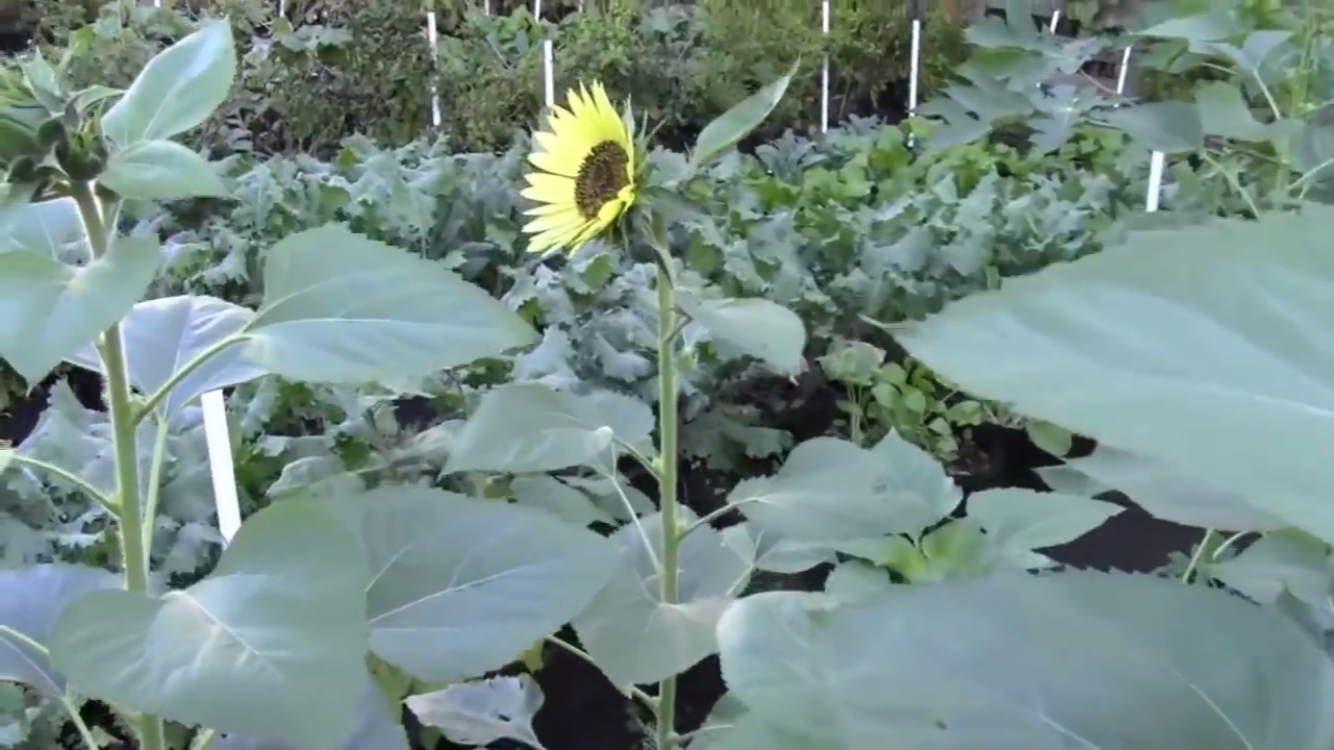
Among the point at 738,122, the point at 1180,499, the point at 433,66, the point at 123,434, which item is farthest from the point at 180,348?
the point at 433,66

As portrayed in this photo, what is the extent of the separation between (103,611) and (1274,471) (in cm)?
36

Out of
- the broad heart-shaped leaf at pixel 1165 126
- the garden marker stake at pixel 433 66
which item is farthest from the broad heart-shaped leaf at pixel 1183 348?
the garden marker stake at pixel 433 66

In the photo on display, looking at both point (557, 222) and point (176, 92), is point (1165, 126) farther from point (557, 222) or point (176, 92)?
point (176, 92)

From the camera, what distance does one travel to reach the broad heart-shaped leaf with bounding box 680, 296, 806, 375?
1.86 feet

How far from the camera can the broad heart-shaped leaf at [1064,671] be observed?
23cm

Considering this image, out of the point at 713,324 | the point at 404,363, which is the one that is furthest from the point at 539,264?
the point at 404,363

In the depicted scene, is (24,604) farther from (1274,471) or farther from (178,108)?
(1274,471)

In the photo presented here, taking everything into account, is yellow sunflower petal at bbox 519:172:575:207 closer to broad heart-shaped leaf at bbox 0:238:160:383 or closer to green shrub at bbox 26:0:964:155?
broad heart-shaped leaf at bbox 0:238:160:383

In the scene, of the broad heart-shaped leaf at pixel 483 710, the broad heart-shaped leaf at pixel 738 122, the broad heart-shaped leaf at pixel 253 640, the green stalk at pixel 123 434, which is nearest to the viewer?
the broad heart-shaped leaf at pixel 253 640

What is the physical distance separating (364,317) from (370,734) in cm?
19

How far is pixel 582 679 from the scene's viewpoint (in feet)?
3.22

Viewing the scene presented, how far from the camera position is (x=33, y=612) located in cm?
52

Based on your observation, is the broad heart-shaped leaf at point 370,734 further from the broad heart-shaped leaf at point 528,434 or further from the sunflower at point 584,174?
the sunflower at point 584,174

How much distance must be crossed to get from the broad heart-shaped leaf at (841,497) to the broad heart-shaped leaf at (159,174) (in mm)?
336
